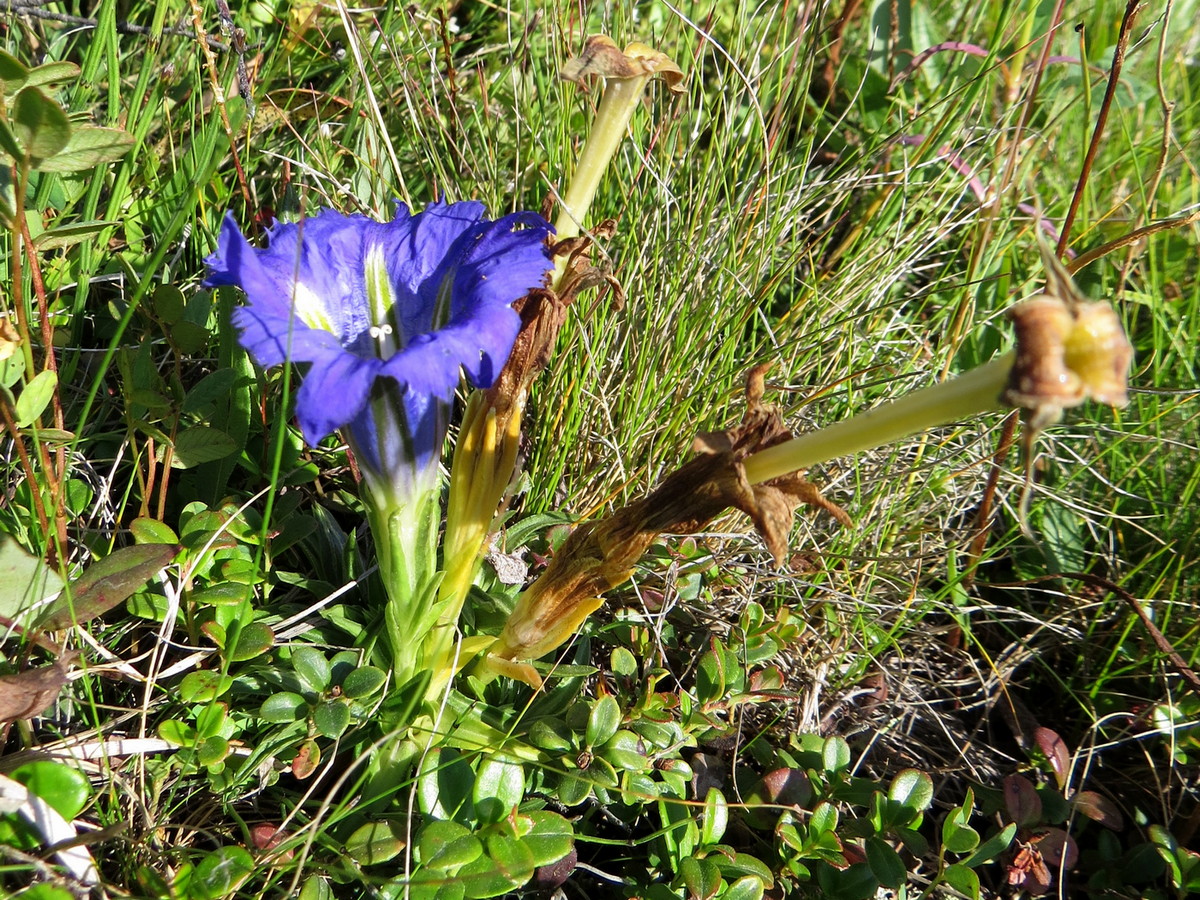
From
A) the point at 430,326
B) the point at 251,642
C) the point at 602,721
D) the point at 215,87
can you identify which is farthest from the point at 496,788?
the point at 215,87

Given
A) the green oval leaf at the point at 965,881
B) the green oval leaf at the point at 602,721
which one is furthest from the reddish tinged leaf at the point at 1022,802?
the green oval leaf at the point at 602,721

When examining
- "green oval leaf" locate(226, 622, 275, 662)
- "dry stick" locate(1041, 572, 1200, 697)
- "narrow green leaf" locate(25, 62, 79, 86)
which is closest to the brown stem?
"dry stick" locate(1041, 572, 1200, 697)

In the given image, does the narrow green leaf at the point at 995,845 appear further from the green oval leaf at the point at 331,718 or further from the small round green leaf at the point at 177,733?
the small round green leaf at the point at 177,733

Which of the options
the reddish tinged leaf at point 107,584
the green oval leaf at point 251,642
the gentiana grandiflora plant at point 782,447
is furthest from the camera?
the green oval leaf at point 251,642

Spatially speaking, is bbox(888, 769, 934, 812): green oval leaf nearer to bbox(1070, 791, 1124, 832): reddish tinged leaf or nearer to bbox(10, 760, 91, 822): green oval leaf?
bbox(1070, 791, 1124, 832): reddish tinged leaf

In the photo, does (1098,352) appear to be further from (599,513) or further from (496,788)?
(599,513)

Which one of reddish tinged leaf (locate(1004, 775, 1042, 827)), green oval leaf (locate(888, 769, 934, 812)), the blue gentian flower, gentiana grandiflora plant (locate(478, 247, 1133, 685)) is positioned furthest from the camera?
reddish tinged leaf (locate(1004, 775, 1042, 827))
